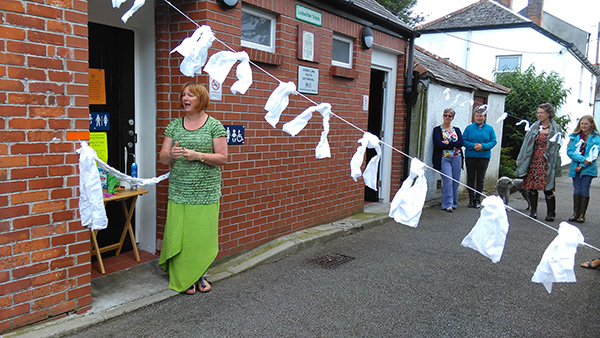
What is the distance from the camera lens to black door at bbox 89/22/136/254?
174 inches

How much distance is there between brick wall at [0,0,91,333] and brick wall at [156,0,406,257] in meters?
1.28

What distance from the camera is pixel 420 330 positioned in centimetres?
359

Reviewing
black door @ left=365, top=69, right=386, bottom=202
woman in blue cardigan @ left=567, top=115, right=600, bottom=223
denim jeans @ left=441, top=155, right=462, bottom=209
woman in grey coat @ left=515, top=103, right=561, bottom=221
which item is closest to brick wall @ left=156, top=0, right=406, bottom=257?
black door @ left=365, top=69, right=386, bottom=202

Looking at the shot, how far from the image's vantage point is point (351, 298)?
4.19 meters

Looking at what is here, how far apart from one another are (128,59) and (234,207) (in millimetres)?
1871

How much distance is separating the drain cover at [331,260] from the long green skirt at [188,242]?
1.42 m

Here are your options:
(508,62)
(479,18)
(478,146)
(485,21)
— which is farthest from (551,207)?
(479,18)

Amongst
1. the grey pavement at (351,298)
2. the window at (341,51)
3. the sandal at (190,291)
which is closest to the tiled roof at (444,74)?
the window at (341,51)

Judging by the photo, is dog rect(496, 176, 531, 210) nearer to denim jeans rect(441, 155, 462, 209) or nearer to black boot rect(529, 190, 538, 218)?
black boot rect(529, 190, 538, 218)

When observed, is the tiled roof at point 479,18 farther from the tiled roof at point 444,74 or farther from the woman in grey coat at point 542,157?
the woman in grey coat at point 542,157

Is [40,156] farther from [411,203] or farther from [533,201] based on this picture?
[533,201]

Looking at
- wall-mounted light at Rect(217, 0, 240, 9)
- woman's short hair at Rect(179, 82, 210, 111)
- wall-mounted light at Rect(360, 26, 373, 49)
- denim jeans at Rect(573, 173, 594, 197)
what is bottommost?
denim jeans at Rect(573, 173, 594, 197)

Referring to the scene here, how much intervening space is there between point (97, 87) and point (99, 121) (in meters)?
0.33

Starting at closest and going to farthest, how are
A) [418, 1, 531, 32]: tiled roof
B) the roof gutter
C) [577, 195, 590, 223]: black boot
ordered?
1. the roof gutter
2. [577, 195, 590, 223]: black boot
3. [418, 1, 531, 32]: tiled roof
